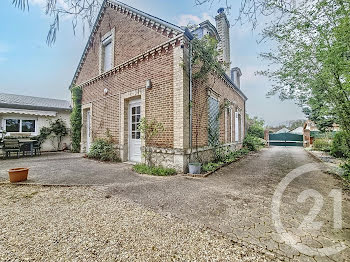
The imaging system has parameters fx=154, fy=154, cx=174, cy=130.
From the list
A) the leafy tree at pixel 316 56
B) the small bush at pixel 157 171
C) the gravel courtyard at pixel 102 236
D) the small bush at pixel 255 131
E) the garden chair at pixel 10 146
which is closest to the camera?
the gravel courtyard at pixel 102 236

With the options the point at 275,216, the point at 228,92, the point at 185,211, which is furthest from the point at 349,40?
the point at 228,92

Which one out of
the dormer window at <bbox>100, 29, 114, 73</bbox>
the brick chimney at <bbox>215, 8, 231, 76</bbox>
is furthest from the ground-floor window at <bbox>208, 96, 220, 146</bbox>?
the dormer window at <bbox>100, 29, 114, 73</bbox>

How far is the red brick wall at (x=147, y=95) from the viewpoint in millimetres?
5371

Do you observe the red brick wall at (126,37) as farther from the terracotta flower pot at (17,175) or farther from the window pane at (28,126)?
the window pane at (28,126)

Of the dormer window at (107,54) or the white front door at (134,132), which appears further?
the dormer window at (107,54)

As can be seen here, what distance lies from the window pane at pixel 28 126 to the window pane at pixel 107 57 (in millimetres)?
6871

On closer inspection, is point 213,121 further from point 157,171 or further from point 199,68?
point 157,171

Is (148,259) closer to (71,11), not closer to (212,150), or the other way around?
(71,11)

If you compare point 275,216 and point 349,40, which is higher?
point 349,40

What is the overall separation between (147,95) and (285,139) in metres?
20.3

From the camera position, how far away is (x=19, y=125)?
1013 centimetres

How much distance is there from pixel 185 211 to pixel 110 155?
221 inches

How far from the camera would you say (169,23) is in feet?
17.8

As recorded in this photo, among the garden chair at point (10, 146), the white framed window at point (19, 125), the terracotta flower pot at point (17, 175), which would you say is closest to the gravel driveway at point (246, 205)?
the terracotta flower pot at point (17, 175)
